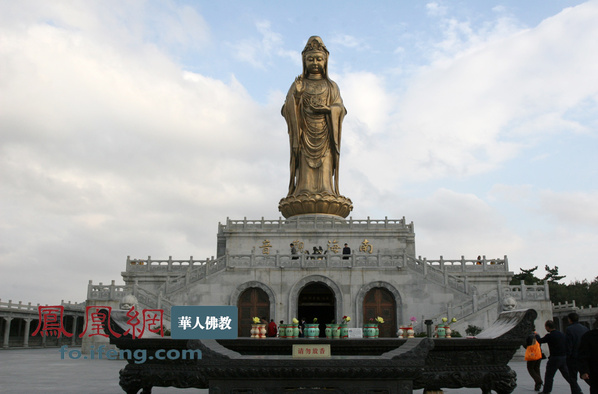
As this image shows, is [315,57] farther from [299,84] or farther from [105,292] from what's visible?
[105,292]

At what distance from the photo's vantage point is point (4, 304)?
30.0 m

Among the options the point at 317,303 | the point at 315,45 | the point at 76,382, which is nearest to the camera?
the point at 76,382

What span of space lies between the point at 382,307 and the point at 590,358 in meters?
16.7

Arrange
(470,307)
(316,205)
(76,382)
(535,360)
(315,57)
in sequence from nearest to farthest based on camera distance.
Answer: (535,360), (76,382), (470,307), (316,205), (315,57)

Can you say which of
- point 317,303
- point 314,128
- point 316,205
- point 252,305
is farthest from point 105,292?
point 314,128

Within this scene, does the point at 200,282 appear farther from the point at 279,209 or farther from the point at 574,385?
the point at 574,385

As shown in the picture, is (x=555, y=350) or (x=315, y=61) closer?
(x=555, y=350)

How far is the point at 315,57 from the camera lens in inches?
1296

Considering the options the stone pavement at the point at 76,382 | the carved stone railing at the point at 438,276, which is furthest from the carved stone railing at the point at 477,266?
the stone pavement at the point at 76,382

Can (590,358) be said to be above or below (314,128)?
below

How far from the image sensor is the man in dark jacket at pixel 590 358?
20.8ft

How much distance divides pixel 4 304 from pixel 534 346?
29612mm

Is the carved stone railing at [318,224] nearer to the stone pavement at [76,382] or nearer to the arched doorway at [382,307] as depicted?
the arched doorway at [382,307]

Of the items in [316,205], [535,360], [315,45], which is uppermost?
[315,45]
